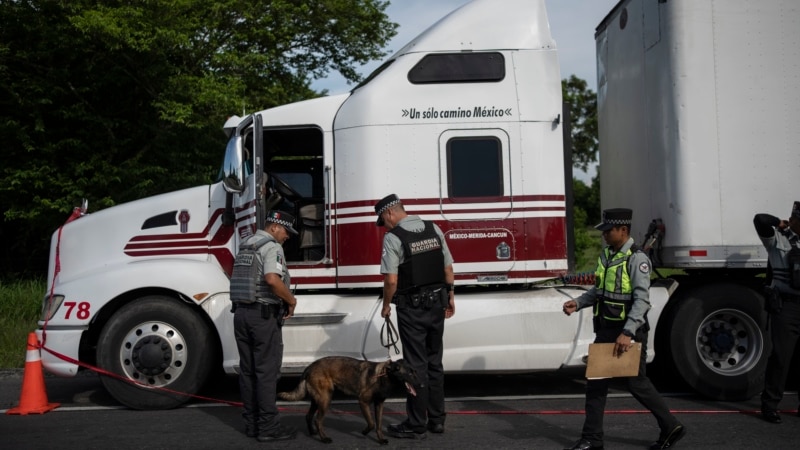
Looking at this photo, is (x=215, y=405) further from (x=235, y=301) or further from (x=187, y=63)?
(x=187, y=63)

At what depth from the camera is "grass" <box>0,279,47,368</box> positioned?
10008 millimetres

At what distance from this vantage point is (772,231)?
6652mm

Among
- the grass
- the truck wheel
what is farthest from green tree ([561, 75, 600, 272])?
the truck wheel

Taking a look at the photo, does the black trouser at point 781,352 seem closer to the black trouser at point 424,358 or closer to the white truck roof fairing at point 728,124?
the white truck roof fairing at point 728,124

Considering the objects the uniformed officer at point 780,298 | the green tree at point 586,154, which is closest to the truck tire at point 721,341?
the uniformed officer at point 780,298

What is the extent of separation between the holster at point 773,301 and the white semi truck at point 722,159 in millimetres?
528

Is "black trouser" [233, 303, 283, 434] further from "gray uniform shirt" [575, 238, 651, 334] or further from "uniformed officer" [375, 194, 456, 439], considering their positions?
"gray uniform shirt" [575, 238, 651, 334]

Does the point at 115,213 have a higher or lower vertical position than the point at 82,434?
higher

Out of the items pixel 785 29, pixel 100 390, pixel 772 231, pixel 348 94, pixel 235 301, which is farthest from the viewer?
pixel 100 390

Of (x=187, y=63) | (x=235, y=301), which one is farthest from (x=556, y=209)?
(x=187, y=63)

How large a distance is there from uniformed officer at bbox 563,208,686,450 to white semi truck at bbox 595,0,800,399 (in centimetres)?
189

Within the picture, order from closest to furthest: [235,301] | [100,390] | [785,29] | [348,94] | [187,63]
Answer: [235,301], [785,29], [348,94], [100,390], [187,63]

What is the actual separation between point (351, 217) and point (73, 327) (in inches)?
108

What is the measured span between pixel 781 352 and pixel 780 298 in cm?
44
